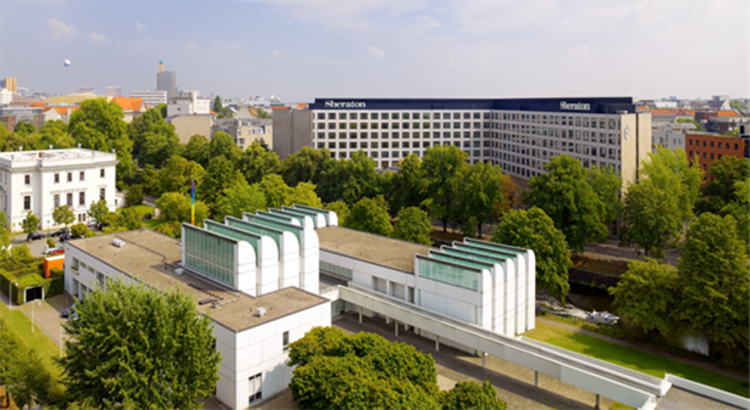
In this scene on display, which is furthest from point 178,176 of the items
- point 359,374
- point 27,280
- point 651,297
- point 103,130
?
point 651,297

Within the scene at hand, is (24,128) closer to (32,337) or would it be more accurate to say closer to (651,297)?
(32,337)

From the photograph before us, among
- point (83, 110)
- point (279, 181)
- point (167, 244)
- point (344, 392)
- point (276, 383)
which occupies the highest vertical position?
point (83, 110)

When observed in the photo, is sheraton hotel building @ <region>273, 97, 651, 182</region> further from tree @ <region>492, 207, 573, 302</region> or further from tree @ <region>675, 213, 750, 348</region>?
tree @ <region>675, 213, 750, 348</region>

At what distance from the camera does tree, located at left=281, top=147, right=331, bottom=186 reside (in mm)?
92125

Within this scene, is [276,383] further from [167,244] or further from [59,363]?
[167,244]

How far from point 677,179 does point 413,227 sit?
33.5 m

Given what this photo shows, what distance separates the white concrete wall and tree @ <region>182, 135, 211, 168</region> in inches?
3029

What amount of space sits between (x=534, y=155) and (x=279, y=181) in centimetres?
5269

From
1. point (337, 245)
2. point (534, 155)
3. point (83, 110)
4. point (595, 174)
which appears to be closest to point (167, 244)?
point (337, 245)

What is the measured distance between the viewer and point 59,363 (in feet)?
82.9

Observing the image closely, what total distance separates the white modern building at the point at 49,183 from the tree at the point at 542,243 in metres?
56.7

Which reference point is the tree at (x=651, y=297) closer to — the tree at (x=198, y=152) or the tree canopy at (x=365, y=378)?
the tree canopy at (x=365, y=378)

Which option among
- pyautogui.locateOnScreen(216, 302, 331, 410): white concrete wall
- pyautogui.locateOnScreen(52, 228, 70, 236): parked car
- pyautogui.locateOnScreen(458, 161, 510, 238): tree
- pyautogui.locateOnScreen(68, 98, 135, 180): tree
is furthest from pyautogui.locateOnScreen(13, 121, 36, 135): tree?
pyautogui.locateOnScreen(216, 302, 331, 410): white concrete wall

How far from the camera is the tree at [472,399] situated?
83.1ft
